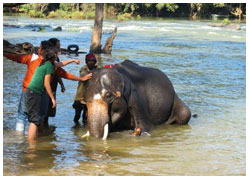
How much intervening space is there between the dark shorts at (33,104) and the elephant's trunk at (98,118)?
721 mm

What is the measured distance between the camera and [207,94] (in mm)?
13070

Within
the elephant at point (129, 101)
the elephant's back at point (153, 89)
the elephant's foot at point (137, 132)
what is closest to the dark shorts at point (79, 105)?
the elephant at point (129, 101)

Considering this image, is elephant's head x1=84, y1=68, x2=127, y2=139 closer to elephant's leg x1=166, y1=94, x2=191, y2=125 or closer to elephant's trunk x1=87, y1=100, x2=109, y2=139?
elephant's trunk x1=87, y1=100, x2=109, y2=139

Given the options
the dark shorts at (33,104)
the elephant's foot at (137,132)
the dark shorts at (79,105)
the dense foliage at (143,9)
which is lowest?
the dense foliage at (143,9)

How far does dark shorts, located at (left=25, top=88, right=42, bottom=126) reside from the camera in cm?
782

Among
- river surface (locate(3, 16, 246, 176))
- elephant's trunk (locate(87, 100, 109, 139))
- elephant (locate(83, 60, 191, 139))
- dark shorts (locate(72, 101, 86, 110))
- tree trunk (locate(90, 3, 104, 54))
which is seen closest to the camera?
river surface (locate(3, 16, 246, 176))

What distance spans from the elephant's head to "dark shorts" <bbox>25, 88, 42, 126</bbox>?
2.36ft

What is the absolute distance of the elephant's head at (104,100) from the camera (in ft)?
26.6

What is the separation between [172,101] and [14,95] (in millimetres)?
3641

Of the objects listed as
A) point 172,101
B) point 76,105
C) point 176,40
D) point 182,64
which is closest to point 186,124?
point 172,101

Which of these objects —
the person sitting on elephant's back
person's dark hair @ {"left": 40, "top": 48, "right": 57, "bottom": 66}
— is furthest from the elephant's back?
person's dark hair @ {"left": 40, "top": 48, "right": 57, "bottom": 66}

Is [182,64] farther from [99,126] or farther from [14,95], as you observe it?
[99,126]

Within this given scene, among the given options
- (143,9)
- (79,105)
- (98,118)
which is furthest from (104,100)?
(143,9)

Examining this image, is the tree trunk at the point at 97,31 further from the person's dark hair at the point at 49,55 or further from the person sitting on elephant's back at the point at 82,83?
the person's dark hair at the point at 49,55
